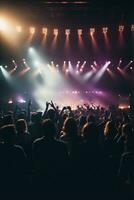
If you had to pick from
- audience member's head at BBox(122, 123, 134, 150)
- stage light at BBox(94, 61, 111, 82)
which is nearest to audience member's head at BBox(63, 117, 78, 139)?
audience member's head at BBox(122, 123, 134, 150)

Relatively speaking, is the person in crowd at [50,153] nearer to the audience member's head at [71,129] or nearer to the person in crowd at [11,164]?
the person in crowd at [11,164]

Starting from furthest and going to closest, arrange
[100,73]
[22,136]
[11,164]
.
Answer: [100,73], [22,136], [11,164]

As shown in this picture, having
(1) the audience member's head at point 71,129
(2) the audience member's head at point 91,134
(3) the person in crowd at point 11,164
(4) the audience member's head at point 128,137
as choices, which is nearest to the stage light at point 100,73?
(4) the audience member's head at point 128,137

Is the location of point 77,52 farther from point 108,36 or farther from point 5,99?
point 5,99

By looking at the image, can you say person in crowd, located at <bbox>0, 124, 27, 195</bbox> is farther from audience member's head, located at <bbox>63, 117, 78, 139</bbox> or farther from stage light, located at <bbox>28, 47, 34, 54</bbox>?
stage light, located at <bbox>28, 47, 34, 54</bbox>

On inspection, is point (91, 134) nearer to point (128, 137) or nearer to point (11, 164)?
point (128, 137)

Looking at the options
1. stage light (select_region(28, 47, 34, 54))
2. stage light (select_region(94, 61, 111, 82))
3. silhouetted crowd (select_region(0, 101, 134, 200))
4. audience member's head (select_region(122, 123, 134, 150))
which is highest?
stage light (select_region(28, 47, 34, 54))

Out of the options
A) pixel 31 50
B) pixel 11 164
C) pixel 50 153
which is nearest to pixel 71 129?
pixel 50 153

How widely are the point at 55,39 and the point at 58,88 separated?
575 cm

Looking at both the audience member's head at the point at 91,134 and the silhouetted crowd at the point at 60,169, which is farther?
the audience member's head at the point at 91,134

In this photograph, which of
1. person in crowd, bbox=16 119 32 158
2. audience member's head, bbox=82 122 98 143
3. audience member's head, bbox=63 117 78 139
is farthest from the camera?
person in crowd, bbox=16 119 32 158

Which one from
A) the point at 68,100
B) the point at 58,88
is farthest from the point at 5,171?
the point at 68,100

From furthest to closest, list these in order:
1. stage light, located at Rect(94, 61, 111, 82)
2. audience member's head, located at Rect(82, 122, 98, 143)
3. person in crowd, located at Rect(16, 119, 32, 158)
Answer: stage light, located at Rect(94, 61, 111, 82)
person in crowd, located at Rect(16, 119, 32, 158)
audience member's head, located at Rect(82, 122, 98, 143)

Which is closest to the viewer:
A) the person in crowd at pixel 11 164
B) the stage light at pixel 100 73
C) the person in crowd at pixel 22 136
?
the person in crowd at pixel 11 164
